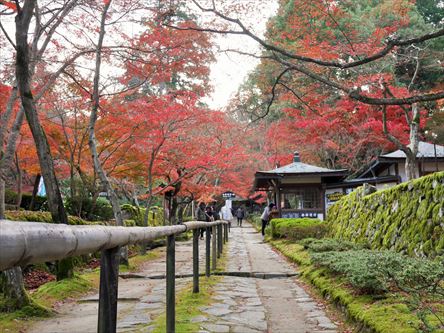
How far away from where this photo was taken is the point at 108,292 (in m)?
1.68

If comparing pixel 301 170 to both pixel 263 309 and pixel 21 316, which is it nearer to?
pixel 263 309

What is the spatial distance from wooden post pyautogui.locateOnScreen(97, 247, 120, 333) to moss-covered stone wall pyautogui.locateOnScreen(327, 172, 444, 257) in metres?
4.91

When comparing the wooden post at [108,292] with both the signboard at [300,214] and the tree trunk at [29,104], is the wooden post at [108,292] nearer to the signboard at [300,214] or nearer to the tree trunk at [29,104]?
the tree trunk at [29,104]

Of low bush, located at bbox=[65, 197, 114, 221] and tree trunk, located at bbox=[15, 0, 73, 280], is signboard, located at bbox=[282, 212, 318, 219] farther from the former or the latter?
tree trunk, located at bbox=[15, 0, 73, 280]

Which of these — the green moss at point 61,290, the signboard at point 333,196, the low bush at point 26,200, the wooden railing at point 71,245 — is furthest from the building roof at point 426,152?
the wooden railing at point 71,245

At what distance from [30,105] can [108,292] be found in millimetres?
4598

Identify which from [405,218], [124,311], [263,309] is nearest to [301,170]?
[405,218]

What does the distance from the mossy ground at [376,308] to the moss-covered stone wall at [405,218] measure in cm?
134

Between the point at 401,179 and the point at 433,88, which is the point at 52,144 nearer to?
the point at 401,179

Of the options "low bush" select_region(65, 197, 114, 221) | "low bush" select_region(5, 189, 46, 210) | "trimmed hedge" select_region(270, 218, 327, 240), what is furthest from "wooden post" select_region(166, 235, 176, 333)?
"low bush" select_region(5, 189, 46, 210)

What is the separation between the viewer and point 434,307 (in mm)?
3863

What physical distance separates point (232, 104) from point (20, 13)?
18375 mm

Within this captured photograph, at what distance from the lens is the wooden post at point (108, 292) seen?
1639mm

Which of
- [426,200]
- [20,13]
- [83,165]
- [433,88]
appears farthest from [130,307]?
[433,88]
